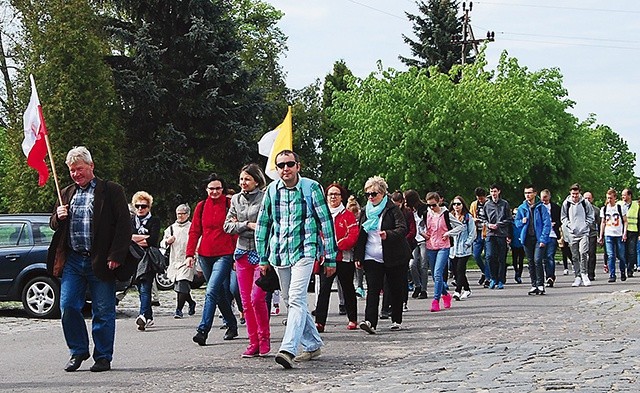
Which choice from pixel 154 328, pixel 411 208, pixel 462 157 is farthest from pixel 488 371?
pixel 462 157

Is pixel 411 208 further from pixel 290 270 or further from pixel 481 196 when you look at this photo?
pixel 290 270

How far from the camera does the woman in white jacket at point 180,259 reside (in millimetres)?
15953

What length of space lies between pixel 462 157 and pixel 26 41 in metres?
17.1

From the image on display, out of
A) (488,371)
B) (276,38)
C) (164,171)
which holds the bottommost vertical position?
(488,371)

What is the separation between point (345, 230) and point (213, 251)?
2.35 m

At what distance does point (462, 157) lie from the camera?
44094 millimetres

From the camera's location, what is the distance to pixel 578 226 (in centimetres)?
2212

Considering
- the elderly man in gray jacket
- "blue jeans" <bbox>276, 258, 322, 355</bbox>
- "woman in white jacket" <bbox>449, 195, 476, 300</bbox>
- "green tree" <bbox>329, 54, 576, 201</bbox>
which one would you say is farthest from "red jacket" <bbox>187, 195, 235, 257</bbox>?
"green tree" <bbox>329, 54, 576, 201</bbox>

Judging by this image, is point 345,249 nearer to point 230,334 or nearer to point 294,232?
point 230,334

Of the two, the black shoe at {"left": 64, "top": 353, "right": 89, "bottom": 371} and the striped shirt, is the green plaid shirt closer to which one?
the striped shirt

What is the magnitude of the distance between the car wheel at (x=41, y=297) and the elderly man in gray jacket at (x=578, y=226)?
33.6 ft

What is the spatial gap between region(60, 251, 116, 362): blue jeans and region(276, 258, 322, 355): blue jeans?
156 centimetres

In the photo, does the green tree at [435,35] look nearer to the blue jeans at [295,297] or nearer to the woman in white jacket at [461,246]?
the woman in white jacket at [461,246]

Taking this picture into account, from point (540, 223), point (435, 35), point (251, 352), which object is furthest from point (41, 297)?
point (435, 35)
